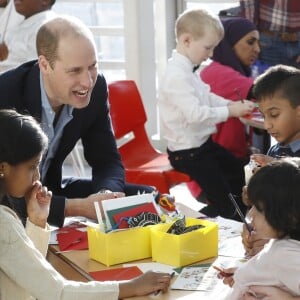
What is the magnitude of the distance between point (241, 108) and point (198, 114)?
0.75ft

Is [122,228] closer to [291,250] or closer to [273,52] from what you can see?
[291,250]

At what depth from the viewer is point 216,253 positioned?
101 inches

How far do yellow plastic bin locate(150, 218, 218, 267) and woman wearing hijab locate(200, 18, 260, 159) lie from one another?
2172 millimetres

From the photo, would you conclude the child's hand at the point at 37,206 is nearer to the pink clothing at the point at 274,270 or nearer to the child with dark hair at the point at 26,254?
the child with dark hair at the point at 26,254

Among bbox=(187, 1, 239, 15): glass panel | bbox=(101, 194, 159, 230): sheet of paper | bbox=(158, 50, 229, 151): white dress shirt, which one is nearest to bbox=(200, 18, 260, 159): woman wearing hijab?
bbox=(158, 50, 229, 151): white dress shirt

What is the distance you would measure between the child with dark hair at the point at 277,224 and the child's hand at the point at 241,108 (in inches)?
86.1

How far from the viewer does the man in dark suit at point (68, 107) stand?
10.2 feet

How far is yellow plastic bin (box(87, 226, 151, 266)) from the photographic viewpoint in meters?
2.54

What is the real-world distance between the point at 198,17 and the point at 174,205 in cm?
180

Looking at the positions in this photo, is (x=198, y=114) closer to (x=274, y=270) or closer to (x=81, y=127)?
(x=81, y=127)

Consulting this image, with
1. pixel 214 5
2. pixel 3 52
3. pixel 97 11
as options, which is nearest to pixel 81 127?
pixel 3 52

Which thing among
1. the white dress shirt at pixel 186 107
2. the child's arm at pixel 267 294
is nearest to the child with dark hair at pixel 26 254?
the child's arm at pixel 267 294

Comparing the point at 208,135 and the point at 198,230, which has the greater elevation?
the point at 198,230

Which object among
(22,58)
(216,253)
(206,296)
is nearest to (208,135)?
(22,58)
